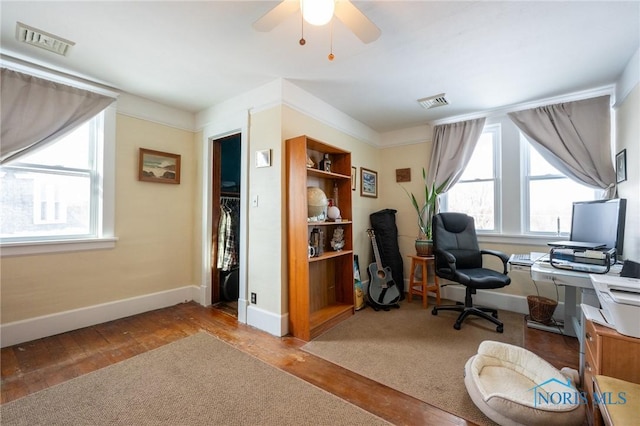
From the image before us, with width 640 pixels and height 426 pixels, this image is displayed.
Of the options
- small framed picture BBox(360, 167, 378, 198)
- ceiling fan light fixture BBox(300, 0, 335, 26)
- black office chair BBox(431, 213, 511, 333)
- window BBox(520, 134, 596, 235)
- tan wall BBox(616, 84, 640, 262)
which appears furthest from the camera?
small framed picture BBox(360, 167, 378, 198)

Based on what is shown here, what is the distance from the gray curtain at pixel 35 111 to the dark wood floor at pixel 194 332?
1610 millimetres

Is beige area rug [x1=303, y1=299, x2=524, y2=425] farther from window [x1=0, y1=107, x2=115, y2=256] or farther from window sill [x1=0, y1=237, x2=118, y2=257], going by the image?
window [x1=0, y1=107, x2=115, y2=256]

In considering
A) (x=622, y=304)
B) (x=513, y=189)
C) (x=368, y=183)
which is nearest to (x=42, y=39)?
(x=368, y=183)

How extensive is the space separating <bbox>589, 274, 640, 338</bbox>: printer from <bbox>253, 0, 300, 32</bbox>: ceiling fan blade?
6.89 ft

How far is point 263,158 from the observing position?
262 centimetres

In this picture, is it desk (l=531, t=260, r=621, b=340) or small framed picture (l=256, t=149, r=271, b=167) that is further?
small framed picture (l=256, t=149, r=271, b=167)

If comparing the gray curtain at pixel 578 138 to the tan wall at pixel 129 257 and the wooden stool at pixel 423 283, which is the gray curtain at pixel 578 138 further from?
the tan wall at pixel 129 257

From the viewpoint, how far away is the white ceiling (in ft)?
5.42

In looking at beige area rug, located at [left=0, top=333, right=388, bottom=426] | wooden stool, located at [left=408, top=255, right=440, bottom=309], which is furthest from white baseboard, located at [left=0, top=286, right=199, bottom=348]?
wooden stool, located at [left=408, top=255, right=440, bottom=309]

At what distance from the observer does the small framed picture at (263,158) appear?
8.44ft

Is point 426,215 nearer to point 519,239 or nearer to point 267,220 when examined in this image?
point 519,239

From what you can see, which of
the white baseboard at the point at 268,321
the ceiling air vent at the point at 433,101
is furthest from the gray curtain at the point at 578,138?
the white baseboard at the point at 268,321

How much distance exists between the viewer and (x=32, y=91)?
2.27 metres

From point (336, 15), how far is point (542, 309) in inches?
125
